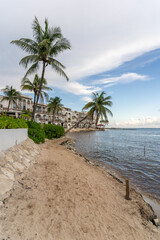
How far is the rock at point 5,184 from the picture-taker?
3.86m

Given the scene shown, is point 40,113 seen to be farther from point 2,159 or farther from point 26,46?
point 2,159

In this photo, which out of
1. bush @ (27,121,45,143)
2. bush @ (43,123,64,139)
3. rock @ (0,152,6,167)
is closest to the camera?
rock @ (0,152,6,167)

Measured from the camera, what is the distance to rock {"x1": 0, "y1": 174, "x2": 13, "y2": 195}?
12.7 ft

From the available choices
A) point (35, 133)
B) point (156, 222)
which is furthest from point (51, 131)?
point (156, 222)

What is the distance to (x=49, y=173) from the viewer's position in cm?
635

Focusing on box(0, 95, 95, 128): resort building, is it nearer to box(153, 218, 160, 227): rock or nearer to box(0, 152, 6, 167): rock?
box(0, 152, 6, 167): rock

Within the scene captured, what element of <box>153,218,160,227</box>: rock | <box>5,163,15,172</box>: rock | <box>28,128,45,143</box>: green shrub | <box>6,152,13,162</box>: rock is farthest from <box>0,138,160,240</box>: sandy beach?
<box>28,128,45,143</box>: green shrub

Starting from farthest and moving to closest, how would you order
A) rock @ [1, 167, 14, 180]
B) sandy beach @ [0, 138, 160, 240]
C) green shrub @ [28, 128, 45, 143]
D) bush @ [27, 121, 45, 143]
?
bush @ [27, 121, 45, 143], green shrub @ [28, 128, 45, 143], rock @ [1, 167, 14, 180], sandy beach @ [0, 138, 160, 240]

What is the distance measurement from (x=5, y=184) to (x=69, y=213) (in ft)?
7.92

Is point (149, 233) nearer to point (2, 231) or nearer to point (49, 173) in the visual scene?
point (2, 231)

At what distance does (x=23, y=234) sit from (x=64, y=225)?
3.51 feet

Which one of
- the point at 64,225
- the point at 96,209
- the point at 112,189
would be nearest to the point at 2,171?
the point at 64,225

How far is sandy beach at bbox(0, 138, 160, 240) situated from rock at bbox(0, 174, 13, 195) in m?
0.25

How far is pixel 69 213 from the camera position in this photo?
377 centimetres
